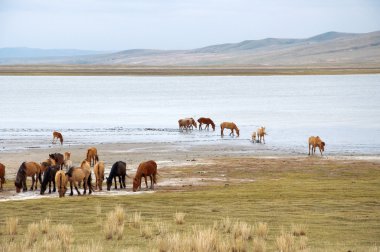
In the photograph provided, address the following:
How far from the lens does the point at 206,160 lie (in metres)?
24.3

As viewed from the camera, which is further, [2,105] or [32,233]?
[2,105]

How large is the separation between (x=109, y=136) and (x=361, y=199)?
65.9 ft

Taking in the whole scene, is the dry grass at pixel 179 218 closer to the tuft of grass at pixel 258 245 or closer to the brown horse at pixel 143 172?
the tuft of grass at pixel 258 245

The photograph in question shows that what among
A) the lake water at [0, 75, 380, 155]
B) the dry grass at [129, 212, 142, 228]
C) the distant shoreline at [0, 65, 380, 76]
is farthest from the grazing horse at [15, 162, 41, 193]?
the distant shoreline at [0, 65, 380, 76]

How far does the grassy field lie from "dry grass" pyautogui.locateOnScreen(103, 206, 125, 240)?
11cm

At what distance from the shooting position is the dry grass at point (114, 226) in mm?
11055

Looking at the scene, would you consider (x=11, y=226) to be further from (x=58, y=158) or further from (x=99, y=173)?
(x=58, y=158)

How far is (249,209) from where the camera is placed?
13.8m

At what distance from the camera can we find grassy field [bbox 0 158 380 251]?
35.8ft

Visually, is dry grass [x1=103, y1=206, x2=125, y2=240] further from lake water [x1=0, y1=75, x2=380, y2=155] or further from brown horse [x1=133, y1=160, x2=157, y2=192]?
lake water [x1=0, y1=75, x2=380, y2=155]

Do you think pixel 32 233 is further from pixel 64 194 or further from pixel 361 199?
pixel 361 199

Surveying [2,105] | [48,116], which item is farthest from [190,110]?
[2,105]

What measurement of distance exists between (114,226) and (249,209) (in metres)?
3.44

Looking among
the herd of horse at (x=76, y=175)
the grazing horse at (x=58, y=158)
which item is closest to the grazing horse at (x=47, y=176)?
the herd of horse at (x=76, y=175)
